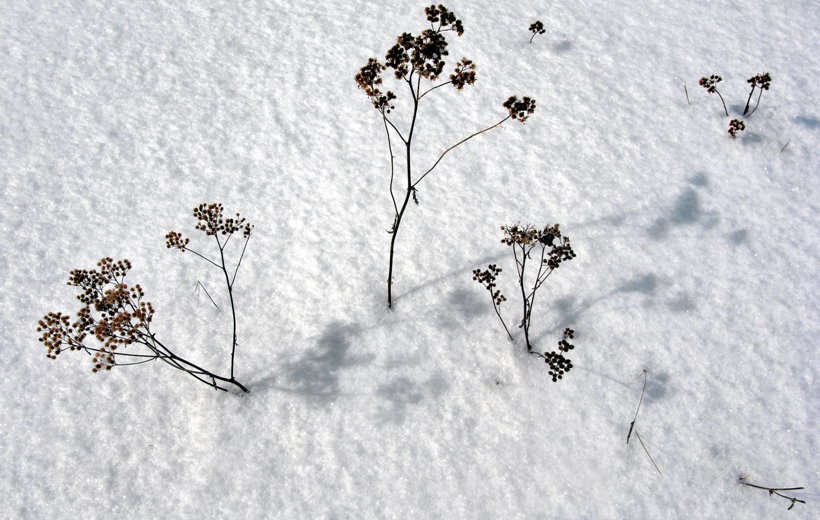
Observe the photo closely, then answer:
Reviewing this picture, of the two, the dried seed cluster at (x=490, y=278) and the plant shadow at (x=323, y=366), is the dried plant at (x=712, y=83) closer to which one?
the dried seed cluster at (x=490, y=278)

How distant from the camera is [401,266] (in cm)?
405

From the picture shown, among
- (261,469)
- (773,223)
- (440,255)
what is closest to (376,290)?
(440,255)

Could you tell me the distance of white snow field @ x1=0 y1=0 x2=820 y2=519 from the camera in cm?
323

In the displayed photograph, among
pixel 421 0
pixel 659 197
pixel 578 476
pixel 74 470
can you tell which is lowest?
pixel 74 470

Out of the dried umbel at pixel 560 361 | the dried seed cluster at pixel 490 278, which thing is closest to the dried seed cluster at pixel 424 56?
the dried seed cluster at pixel 490 278

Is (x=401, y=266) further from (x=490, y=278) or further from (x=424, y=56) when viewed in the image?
(x=424, y=56)

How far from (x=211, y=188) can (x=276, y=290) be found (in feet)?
3.69

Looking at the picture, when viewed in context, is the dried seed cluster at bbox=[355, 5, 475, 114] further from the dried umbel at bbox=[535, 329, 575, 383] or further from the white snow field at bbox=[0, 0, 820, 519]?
the dried umbel at bbox=[535, 329, 575, 383]

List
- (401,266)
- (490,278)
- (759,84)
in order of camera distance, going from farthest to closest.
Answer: (759,84)
(401,266)
(490,278)

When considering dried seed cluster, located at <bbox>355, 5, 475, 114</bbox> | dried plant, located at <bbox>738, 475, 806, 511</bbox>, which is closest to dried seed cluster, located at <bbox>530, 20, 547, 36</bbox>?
dried seed cluster, located at <bbox>355, 5, 475, 114</bbox>

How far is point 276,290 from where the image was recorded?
151 inches

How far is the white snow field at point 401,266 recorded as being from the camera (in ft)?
10.6

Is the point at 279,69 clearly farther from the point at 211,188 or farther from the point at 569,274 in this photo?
the point at 569,274

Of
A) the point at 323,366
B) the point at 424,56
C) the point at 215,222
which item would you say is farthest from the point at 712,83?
the point at 215,222
